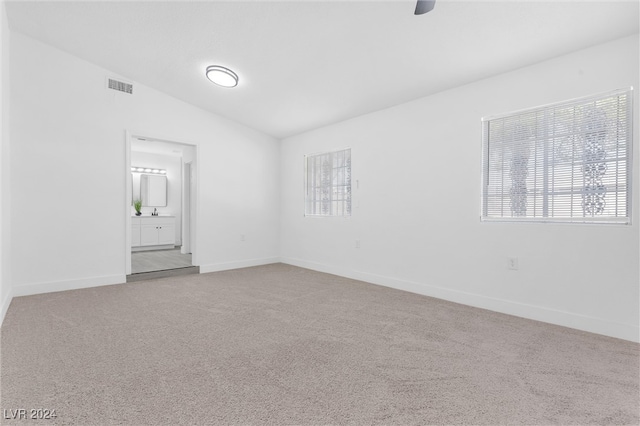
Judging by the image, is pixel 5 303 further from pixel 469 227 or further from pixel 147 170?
pixel 147 170

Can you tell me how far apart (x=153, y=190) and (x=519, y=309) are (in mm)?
8210

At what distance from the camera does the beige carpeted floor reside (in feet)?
4.95

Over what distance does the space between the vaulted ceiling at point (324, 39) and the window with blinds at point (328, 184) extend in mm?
961

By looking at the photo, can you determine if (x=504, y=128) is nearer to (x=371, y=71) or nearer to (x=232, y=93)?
(x=371, y=71)

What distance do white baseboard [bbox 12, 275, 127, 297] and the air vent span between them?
8.29ft

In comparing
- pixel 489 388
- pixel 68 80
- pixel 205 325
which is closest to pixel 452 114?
pixel 489 388

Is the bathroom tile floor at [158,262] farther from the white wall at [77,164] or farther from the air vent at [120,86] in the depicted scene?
the air vent at [120,86]

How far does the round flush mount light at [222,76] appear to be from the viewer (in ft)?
12.0

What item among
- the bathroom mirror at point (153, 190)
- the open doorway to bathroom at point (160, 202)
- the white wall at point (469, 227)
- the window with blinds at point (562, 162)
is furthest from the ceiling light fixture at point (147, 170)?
the window with blinds at point (562, 162)

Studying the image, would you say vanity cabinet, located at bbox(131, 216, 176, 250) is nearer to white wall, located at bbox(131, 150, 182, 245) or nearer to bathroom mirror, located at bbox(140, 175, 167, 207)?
white wall, located at bbox(131, 150, 182, 245)

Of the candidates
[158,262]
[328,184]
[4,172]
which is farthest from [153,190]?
[328,184]

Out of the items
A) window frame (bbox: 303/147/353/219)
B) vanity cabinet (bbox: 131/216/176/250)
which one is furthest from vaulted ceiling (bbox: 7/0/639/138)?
vanity cabinet (bbox: 131/216/176/250)

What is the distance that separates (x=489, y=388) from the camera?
1.72 m

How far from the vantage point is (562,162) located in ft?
9.13
